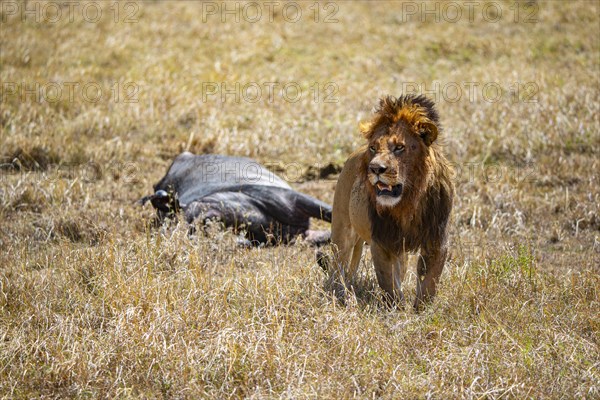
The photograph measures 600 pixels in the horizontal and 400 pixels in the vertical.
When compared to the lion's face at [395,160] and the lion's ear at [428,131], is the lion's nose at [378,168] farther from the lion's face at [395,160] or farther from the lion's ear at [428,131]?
the lion's ear at [428,131]

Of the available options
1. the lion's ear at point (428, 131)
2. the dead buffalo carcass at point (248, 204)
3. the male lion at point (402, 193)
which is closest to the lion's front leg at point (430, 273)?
the male lion at point (402, 193)

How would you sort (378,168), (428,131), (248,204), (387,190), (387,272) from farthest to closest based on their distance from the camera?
(248,204), (387,272), (428,131), (387,190), (378,168)

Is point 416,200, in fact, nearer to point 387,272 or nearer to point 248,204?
point 387,272

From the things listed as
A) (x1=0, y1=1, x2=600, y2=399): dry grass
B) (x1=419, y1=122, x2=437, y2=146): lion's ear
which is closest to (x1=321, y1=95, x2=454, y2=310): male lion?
(x1=419, y1=122, x2=437, y2=146): lion's ear

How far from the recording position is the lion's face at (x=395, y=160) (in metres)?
4.88

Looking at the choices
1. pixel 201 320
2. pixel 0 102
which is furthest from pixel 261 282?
pixel 0 102

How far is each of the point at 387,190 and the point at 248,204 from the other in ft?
12.0

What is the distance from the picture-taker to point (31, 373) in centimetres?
465

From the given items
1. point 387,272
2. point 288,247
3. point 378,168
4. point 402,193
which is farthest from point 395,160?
point 288,247

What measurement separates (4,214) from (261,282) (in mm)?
4014

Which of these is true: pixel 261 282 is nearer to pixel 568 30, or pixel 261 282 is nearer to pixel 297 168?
pixel 297 168

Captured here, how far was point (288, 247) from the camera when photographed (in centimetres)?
729

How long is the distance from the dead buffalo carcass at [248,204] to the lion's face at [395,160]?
9.11 ft

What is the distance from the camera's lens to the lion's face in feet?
16.0
